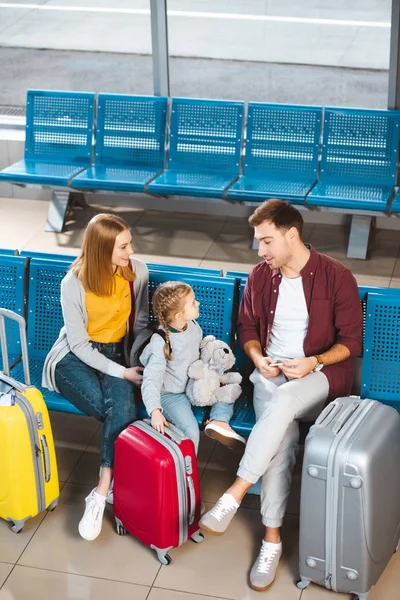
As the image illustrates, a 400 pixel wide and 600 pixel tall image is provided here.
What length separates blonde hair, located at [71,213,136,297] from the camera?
422 centimetres

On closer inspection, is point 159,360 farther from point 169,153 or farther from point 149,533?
point 169,153

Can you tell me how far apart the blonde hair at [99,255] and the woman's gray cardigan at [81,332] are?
0.05 meters

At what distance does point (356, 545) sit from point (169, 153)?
4277 millimetres

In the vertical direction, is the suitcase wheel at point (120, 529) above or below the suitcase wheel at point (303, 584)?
above

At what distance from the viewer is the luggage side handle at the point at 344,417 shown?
3.66 m

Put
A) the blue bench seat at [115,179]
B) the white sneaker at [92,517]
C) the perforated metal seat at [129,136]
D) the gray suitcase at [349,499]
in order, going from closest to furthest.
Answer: the gray suitcase at [349,499] → the white sneaker at [92,517] → the blue bench seat at [115,179] → the perforated metal seat at [129,136]

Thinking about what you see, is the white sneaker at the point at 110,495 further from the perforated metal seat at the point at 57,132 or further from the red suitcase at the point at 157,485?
the perforated metal seat at the point at 57,132

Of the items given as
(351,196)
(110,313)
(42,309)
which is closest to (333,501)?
(110,313)

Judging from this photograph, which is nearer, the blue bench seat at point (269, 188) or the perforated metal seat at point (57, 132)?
the blue bench seat at point (269, 188)

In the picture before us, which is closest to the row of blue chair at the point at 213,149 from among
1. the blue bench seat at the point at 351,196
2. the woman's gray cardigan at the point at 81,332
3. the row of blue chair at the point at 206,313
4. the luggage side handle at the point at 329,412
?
the blue bench seat at the point at 351,196

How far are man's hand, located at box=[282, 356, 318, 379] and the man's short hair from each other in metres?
0.57

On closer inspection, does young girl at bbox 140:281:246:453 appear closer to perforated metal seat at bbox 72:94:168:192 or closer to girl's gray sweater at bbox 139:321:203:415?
girl's gray sweater at bbox 139:321:203:415

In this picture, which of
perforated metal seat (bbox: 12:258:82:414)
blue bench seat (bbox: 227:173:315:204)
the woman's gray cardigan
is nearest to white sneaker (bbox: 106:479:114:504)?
the woman's gray cardigan

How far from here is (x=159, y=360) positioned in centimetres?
418
